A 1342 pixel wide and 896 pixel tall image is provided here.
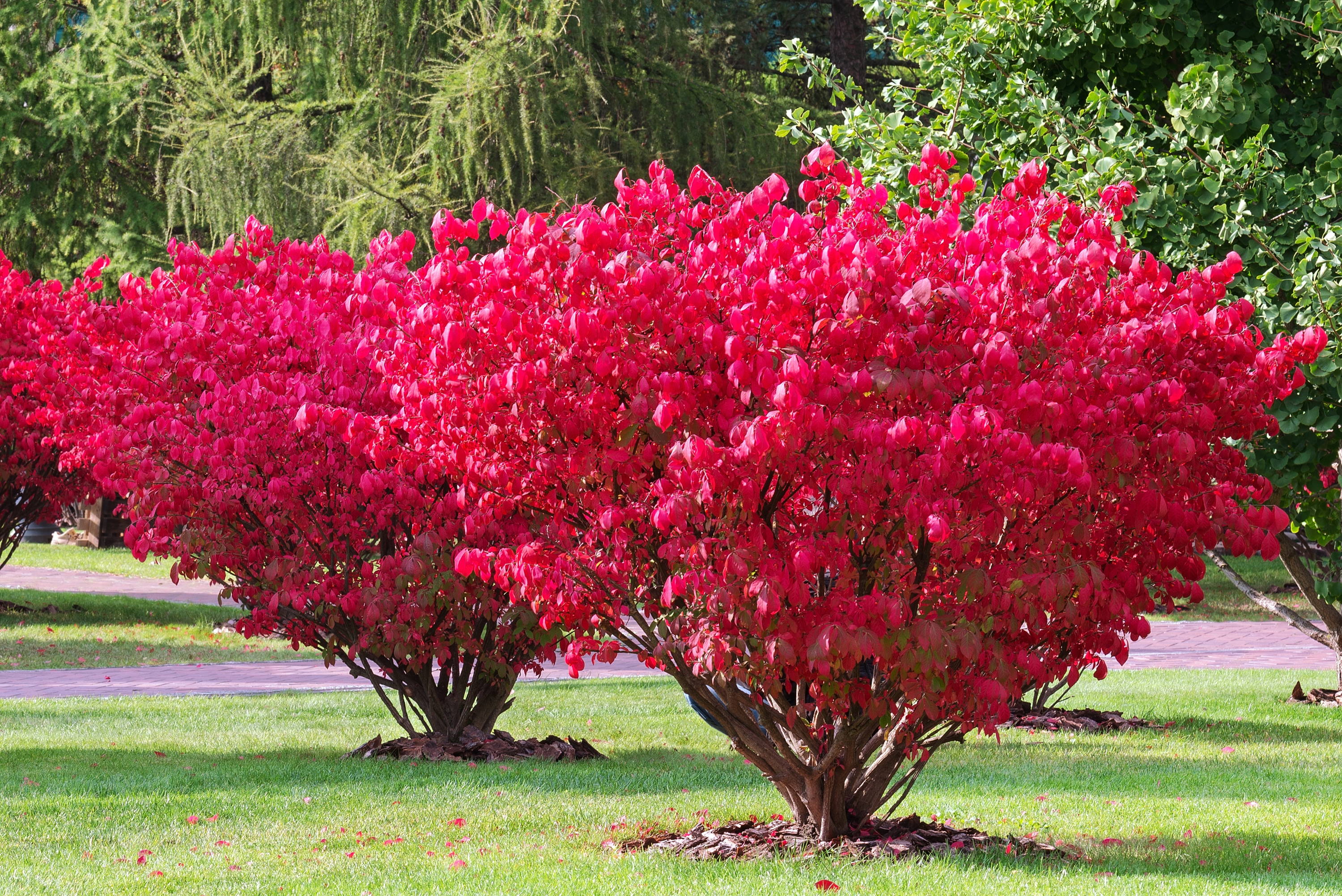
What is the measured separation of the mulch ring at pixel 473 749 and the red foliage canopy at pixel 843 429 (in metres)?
3.22

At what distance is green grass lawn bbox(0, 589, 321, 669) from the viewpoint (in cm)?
1451

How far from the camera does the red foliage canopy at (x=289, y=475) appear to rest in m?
7.37

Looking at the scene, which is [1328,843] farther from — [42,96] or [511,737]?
[42,96]

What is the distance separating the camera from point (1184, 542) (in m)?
5.39

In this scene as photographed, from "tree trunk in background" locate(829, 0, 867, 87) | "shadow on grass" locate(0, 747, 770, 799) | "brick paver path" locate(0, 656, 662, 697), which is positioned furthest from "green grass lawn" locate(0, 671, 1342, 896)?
"tree trunk in background" locate(829, 0, 867, 87)

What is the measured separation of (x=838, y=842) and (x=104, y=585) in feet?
66.7

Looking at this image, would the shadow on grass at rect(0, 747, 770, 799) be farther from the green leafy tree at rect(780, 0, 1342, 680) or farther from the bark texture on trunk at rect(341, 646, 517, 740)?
the green leafy tree at rect(780, 0, 1342, 680)

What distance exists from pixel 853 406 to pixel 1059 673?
1665mm

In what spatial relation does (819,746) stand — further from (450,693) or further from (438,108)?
(438,108)

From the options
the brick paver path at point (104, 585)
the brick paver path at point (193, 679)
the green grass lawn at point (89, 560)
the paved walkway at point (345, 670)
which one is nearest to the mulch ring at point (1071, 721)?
the paved walkway at point (345, 670)

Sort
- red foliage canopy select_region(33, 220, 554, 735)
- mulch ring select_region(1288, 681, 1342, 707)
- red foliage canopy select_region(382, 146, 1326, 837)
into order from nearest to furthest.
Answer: red foliage canopy select_region(382, 146, 1326, 837) < red foliage canopy select_region(33, 220, 554, 735) < mulch ring select_region(1288, 681, 1342, 707)

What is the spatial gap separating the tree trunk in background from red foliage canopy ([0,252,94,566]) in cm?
1029

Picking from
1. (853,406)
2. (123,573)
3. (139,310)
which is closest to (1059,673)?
(853,406)

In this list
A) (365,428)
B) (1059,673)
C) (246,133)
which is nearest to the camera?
(1059,673)
